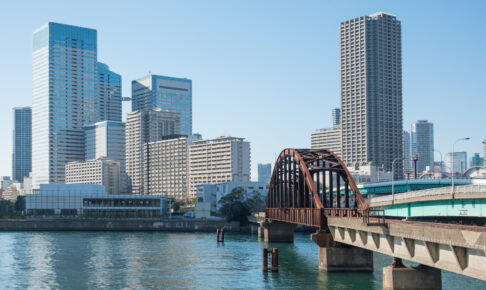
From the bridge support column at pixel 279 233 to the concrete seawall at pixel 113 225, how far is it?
50.2 metres

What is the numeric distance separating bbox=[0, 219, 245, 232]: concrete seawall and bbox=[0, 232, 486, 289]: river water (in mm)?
61887

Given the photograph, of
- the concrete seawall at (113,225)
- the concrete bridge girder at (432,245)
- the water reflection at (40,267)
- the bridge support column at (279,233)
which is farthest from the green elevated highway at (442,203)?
the concrete seawall at (113,225)

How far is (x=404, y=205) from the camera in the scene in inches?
3514

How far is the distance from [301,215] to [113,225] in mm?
106295

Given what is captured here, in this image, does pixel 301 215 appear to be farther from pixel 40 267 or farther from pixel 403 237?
pixel 403 237

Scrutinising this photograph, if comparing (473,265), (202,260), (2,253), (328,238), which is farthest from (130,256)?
(473,265)

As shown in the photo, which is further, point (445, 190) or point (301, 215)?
point (301, 215)

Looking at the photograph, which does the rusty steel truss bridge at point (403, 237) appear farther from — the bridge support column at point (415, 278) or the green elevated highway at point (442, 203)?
the green elevated highway at point (442, 203)

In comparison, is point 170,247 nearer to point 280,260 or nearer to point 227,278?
point 280,260

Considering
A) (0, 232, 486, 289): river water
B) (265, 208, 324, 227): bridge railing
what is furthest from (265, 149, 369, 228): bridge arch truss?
(0, 232, 486, 289): river water

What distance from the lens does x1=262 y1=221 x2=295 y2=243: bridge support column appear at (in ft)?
418

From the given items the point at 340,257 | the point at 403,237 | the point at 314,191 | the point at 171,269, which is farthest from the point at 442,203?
the point at 171,269

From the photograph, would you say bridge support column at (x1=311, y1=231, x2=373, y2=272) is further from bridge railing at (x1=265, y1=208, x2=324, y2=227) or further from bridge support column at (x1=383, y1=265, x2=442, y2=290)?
bridge support column at (x1=383, y1=265, x2=442, y2=290)

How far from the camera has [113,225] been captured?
183125mm
